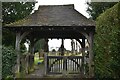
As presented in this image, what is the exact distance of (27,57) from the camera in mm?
14250

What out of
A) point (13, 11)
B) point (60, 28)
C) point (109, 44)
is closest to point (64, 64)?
point (60, 28)

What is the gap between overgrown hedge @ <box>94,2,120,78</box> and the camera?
309 inches

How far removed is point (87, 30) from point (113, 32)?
16.6ft

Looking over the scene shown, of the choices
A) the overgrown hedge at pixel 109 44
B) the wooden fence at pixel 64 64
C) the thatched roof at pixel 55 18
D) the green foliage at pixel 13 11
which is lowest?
the wooden fence at pixel 64 64

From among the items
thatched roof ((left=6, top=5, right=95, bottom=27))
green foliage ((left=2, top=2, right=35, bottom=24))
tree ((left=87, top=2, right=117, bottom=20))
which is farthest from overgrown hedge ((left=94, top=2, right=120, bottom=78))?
green foliage ((left=2, top=2, right=35, bottom=24))

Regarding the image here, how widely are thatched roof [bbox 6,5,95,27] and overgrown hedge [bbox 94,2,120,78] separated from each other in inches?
108

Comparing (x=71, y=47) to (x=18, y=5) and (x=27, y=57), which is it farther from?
(x=27, y=57)

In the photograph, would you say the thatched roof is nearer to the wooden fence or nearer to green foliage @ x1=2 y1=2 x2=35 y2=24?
the wooden fence

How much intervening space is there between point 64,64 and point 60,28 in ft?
5.80

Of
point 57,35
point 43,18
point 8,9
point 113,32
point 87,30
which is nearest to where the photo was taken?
point 113,32

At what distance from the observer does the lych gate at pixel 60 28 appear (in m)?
12.8

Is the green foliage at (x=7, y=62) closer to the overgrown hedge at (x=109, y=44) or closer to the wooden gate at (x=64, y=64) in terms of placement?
the wooden gate at (x=64, y=64)

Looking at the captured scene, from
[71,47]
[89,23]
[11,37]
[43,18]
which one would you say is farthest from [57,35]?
[71,47]

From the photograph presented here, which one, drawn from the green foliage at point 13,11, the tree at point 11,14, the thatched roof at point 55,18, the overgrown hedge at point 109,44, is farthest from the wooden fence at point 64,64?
the green foliage at point 13,11
